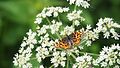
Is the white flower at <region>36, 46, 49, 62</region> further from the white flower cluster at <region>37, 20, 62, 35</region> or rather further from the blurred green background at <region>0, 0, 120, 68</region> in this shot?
the blurred green background at <region>0, 0, 120, 68</region>

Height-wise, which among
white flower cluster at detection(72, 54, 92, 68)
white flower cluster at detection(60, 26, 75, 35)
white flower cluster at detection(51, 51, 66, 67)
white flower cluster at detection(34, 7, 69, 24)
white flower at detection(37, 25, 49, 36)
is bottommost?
white flower cluster at detection(72, 54, 92, 68)

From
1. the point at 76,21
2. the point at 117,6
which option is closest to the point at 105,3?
the point at 117,6

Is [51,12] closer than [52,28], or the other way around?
[52,28]

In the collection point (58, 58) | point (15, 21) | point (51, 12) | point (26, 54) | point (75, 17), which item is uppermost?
point (15, 21)

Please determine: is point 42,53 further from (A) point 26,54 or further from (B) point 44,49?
(A) point 26,54

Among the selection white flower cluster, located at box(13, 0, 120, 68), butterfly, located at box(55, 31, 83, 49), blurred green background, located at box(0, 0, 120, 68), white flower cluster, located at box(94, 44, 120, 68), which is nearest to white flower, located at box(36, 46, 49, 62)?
white flower cluster, located at box(13, 0, 120, 68)

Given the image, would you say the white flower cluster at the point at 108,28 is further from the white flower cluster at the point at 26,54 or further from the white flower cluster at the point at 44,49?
the white flower cluster at the point at 26,54

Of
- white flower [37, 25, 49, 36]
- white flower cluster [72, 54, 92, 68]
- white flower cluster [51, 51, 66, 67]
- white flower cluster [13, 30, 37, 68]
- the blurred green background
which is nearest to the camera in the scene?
white flower cluster [72, 54, 92, 68]

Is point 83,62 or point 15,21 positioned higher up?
point 15,21

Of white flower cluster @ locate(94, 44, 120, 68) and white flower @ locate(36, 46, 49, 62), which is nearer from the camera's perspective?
white flower cluster @ locate(94, 44, 120, 68)

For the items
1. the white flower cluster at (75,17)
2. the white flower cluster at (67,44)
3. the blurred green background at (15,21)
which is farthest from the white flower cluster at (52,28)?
the blurred green background at (15,21)

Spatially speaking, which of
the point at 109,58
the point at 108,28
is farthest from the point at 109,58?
the point at 108,28
